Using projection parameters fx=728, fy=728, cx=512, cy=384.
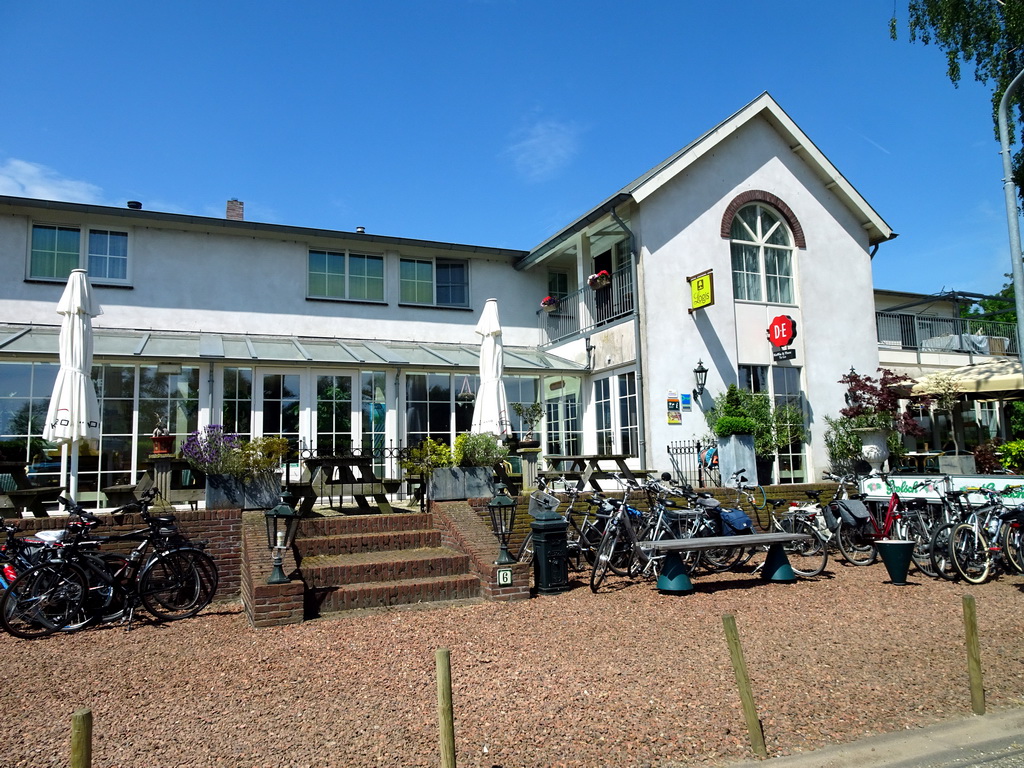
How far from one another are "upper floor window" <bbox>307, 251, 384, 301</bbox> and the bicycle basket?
789cm

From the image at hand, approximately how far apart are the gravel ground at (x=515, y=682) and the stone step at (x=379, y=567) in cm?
58

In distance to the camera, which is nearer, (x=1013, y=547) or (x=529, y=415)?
(x=1013, y=547)

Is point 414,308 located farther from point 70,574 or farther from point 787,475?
point 70,574

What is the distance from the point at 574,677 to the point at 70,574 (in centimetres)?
488

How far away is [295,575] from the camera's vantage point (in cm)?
722

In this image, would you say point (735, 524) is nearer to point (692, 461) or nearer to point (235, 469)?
point (692, 461)

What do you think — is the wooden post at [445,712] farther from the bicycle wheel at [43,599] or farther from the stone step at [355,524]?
the stone step at [355,524]

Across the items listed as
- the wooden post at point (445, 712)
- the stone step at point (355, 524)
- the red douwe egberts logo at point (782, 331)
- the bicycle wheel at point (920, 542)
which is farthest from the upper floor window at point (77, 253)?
the bicycle wheel at point (920, 542)

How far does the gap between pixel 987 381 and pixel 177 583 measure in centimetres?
1408

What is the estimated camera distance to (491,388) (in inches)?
426

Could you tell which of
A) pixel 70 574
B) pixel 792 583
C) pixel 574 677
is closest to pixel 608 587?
pixel 792 583

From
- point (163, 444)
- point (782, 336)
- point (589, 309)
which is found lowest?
point (163, 444)

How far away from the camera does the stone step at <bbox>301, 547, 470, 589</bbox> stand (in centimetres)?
758

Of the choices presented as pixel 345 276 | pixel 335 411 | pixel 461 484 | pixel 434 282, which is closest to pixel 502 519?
pixel 461 484
